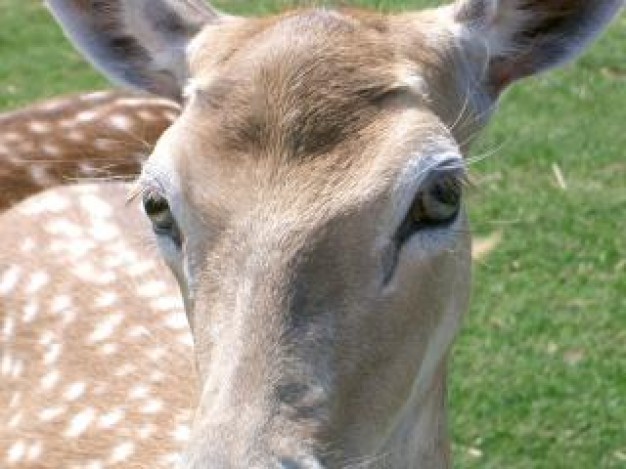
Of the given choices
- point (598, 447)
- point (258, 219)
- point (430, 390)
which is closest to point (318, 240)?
point (258, 219)

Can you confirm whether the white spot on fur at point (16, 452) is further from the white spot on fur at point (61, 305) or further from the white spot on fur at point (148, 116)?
the white spot on fur at point (148, 116)

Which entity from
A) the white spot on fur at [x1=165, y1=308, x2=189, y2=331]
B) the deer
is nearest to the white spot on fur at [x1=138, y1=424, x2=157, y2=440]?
the white spot on fur at [x1=165, y1=308, x2=189, y2=331]

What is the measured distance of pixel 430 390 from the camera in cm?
323

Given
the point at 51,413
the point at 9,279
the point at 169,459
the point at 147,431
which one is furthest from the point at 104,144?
the point at 169,459

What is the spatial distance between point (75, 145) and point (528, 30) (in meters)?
2.08

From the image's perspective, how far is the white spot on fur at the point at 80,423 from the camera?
162 inches

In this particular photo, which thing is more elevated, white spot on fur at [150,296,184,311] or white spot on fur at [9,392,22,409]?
white spot on fur at [150,296,184,311]

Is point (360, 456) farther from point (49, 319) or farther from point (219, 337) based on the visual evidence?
point (49, 319)

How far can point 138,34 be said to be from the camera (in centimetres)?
348

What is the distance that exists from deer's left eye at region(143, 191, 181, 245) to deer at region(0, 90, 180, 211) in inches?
75.9

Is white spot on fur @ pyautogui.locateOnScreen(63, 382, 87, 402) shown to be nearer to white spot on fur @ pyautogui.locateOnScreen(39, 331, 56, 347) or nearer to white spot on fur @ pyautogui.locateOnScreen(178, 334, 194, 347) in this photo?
white spot on fur @ pyautogui.locateOnScreen(39, 331, 56, 347)

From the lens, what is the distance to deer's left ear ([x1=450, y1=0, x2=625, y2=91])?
327 centimetres

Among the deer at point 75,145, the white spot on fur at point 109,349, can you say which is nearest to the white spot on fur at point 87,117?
the deer at point 75,145

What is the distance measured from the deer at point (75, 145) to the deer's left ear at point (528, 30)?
1.81 meters
